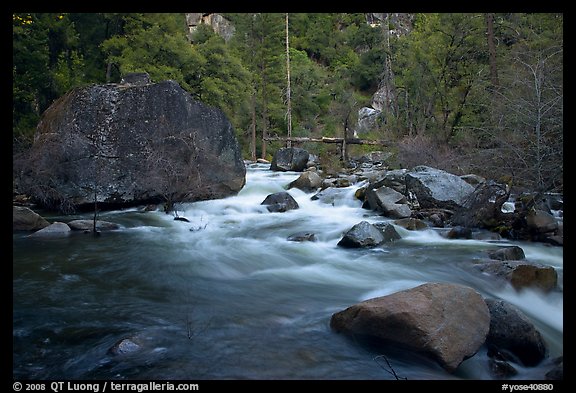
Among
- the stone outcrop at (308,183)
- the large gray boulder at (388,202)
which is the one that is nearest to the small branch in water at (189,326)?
the large gray boulder at (388,202)

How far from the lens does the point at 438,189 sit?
1096 cm

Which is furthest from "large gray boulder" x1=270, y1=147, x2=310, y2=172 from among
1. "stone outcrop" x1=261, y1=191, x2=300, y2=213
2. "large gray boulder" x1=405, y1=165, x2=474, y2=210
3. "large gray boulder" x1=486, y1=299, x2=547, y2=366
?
"large gray boulder" x1=486, y1=299, x2=547, y2=366

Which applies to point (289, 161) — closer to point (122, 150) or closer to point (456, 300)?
point (122, 150)

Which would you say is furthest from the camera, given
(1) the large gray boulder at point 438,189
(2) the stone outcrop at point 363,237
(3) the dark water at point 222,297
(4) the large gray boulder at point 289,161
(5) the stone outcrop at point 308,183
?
(4) the large gray boulder at point 289,161

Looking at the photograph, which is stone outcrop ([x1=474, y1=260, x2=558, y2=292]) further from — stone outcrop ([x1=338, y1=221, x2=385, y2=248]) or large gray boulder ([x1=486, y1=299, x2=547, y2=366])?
stone outcrop ([x1=338, y1=221, x2=385, y2=248])

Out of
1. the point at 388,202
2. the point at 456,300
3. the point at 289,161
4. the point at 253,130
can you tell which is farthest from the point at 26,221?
the point at 253,130

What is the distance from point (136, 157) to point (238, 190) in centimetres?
388

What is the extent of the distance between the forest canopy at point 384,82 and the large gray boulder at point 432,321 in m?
4.67

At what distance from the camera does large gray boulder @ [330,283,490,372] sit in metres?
3.84

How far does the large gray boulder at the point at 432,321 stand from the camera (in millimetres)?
3844

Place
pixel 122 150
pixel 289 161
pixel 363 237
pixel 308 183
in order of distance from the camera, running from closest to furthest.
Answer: pixel 363 237
pixel 122 150
pixel 308 183
pixel 289 161

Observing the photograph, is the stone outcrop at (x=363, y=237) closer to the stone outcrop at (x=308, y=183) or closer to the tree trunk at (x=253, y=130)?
the stone outcrop at (x=308, y=183)

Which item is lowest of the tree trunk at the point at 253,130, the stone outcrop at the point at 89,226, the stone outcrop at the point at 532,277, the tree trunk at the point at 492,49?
the stone outcrop at the point at 89,226

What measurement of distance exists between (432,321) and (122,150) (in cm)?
1106
